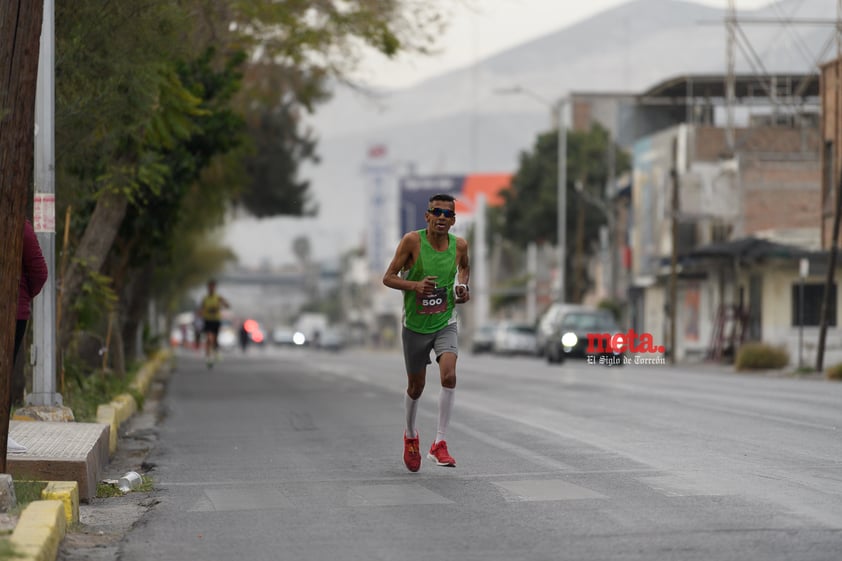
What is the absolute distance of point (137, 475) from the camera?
12391 mm

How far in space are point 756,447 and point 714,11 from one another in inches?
1733

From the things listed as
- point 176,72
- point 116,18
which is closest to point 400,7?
point 176,72

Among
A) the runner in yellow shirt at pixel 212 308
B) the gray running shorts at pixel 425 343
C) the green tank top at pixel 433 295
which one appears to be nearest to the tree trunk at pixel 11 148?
the green tank top at pixel 433 295

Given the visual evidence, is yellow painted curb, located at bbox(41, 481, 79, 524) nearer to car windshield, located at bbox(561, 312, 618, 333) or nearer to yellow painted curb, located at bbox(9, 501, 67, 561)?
yellow painted curb, located at bbox(9, 501, 67, 561)

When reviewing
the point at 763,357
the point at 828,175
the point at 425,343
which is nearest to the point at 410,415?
the point at 425,343

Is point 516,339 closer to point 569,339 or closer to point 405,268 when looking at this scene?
point 569,339

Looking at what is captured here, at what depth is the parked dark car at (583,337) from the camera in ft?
152

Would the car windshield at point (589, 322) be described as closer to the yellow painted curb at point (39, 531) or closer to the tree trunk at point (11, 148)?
the tree trunk at point (11, 148)

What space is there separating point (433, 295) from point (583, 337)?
35.3 metres

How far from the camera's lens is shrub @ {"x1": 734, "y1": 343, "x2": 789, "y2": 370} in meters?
43.4

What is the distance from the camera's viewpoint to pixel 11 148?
9.84 metres

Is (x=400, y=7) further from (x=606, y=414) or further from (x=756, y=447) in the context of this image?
(x=756, y=447)

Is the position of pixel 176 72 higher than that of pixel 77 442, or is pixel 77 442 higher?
pixel 176 72

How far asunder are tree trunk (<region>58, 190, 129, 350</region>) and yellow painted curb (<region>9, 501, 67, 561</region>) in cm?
1241
